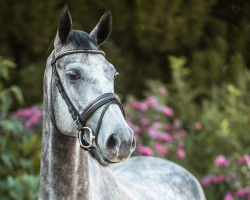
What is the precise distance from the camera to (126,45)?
25.6 ft

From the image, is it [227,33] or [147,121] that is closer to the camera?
[147,121]

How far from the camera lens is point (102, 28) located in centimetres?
221

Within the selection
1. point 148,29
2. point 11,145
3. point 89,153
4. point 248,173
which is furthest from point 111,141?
point 148,29

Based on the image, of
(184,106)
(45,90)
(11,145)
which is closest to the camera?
(45,90)

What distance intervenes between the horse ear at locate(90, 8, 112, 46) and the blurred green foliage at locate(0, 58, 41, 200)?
1652 millimetres

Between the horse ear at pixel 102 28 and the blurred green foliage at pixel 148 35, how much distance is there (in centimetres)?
435

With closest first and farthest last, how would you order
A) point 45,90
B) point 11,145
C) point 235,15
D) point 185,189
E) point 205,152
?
point 45,90 → point 185,189 → point 11,145 → point 205,152 → point 235,15

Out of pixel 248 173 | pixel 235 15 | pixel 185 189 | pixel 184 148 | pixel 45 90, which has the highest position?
pixel 45 90

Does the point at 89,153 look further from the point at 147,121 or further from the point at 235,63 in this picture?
the point at 235,63

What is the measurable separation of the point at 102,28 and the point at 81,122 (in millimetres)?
547

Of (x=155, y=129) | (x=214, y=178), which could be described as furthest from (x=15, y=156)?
(x=214, y=178)

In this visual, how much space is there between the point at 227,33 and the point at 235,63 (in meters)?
0.69

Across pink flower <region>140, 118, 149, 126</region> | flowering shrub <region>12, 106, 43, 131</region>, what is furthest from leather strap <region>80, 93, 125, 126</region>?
pink flower <region>140, 118, 149, 126</region>

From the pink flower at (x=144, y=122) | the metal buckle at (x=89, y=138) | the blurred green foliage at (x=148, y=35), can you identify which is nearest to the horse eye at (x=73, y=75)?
the metal buckle at (x=89, y=138)
